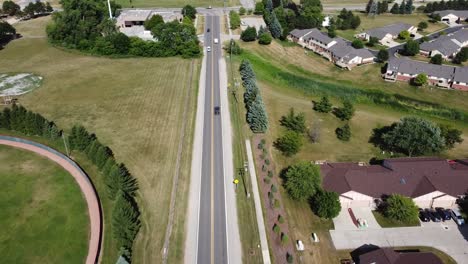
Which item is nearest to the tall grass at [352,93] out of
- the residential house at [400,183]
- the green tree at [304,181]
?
the residential house at [400,183]

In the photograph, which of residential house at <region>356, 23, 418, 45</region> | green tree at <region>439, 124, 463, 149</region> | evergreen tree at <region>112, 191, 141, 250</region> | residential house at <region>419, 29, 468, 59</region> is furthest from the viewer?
residential house at <region>356, 23, 418, 45</region>

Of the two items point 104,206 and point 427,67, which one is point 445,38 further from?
point 104,206

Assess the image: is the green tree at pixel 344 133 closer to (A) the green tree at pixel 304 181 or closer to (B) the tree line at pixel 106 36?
(A) the green tree at pixel 304 181

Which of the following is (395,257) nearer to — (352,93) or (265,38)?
(352,93)

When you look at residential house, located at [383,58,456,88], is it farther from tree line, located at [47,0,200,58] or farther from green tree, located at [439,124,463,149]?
tree line, located at [47,0,200,58]

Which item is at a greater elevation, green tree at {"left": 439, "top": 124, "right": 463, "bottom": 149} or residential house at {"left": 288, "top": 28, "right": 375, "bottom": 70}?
residential house at {"left": 288, "top": 28, "right": 375, "bottom": 70}

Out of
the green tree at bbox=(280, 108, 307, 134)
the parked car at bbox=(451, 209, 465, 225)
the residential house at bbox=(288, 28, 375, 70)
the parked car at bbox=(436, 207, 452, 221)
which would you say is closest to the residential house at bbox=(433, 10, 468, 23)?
the residential house at bbox=(288, 28, 375, 70)

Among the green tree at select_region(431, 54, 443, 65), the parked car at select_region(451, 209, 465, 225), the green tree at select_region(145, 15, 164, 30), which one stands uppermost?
the green tree at select_region(145, 15, 164, 30)
